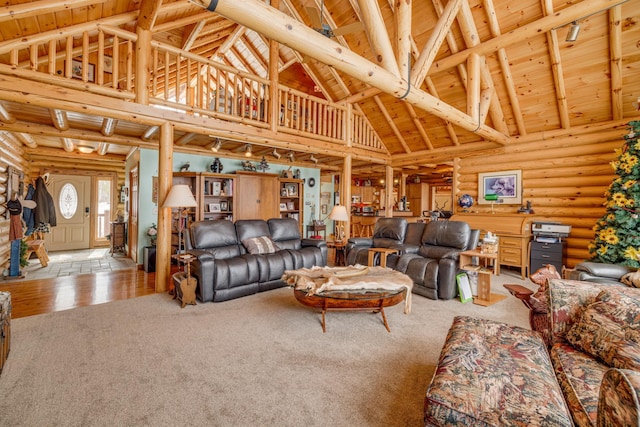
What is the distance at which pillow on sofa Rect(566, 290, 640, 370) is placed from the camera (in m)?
1.43

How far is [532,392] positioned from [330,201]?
9780 millimetres

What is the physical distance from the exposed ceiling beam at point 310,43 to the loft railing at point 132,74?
2209mm

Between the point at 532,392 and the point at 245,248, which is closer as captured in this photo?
the point at 532,392

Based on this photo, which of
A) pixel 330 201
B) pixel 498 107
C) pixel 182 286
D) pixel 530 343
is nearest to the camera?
pixel 530 343

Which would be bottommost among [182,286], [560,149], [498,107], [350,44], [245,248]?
[182,286]

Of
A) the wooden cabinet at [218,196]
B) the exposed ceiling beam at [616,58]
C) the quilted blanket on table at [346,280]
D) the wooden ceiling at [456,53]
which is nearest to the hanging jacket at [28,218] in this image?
the wooden ceiling at [456,53]

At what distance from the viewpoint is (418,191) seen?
37.2 feet

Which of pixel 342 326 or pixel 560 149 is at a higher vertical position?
pixel 560 149

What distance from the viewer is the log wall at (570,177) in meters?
4.91

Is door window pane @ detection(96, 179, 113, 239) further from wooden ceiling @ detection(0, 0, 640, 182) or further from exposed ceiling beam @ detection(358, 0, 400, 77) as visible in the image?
exposed ceiling beam @ detection(358, 0, 400, 77)

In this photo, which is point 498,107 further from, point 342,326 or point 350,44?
point 342,326

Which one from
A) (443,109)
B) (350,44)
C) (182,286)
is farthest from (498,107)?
(182,286)

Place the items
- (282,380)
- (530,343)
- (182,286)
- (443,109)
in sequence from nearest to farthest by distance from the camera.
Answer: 1. (530,343)
2. (282,380)
3. (182,286)
4. (443,109)

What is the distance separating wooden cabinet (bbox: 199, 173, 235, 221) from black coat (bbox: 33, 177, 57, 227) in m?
2.96
